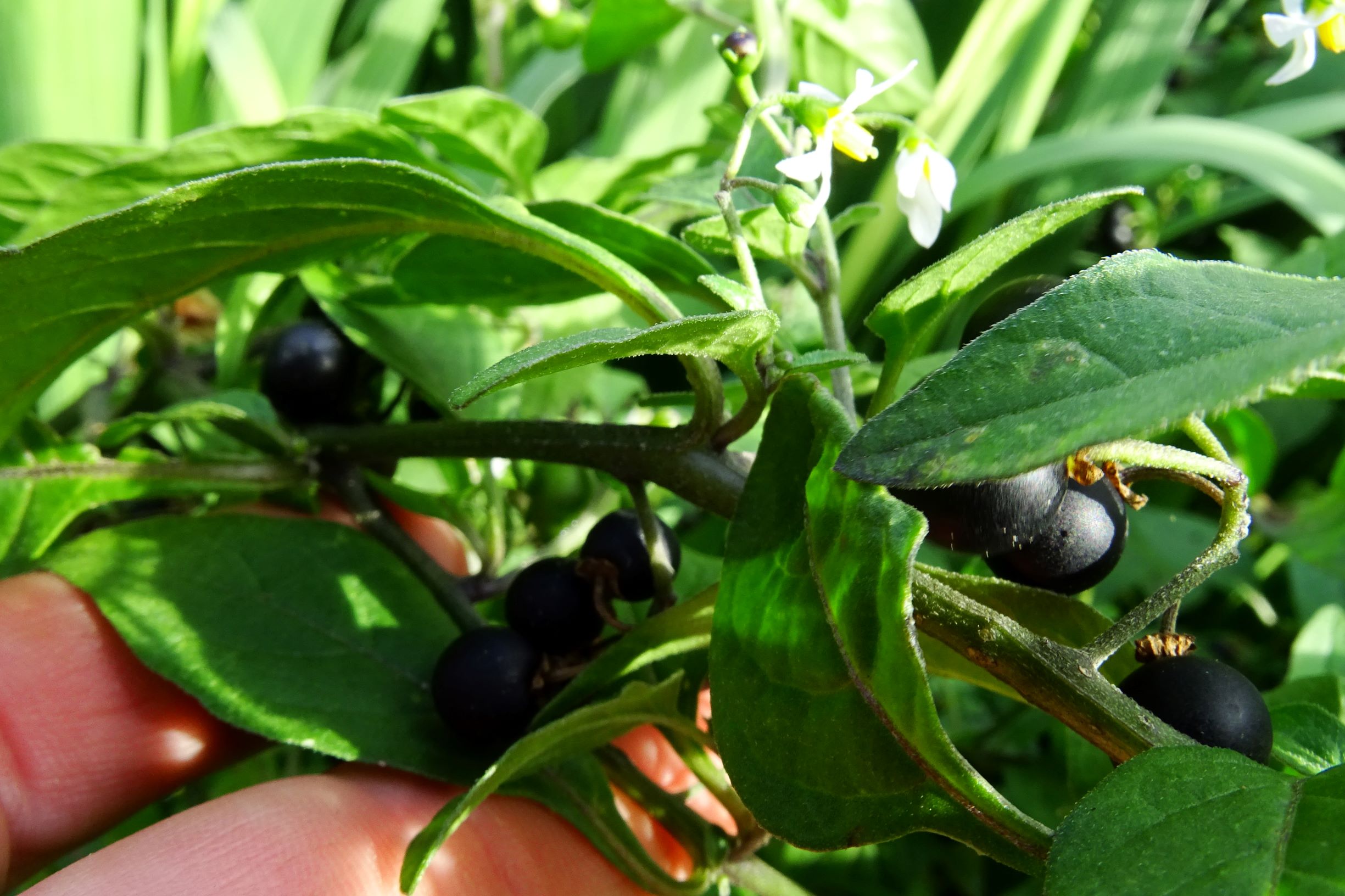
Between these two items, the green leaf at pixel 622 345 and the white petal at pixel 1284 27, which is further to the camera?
the white petal at pixel 1284 27

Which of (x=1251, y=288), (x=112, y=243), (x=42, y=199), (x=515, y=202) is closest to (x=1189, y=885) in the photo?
(x=1251, y=288)

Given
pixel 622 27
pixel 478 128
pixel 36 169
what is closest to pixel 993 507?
pixel 478 128

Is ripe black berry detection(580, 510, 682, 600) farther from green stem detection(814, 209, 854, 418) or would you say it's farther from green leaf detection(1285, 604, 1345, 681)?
green leaf detection(1285, 604, 1345, 681)

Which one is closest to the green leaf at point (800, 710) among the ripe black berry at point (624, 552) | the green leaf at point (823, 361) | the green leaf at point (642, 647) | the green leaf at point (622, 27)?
the green leaf at point (823, 361)

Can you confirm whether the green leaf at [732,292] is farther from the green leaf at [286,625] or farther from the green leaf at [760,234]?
the green leaf at [286,625]

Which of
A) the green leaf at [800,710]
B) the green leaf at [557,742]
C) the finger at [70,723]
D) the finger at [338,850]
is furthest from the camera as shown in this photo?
the finger at [70,723]

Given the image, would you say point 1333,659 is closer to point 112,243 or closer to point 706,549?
point 706,549

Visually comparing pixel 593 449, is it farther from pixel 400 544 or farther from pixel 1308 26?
pixel 1308 26

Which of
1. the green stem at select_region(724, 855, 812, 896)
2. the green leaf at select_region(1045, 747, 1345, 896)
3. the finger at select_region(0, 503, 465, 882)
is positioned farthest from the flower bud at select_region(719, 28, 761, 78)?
the finger at select_region(0, 503, 465, 882)
